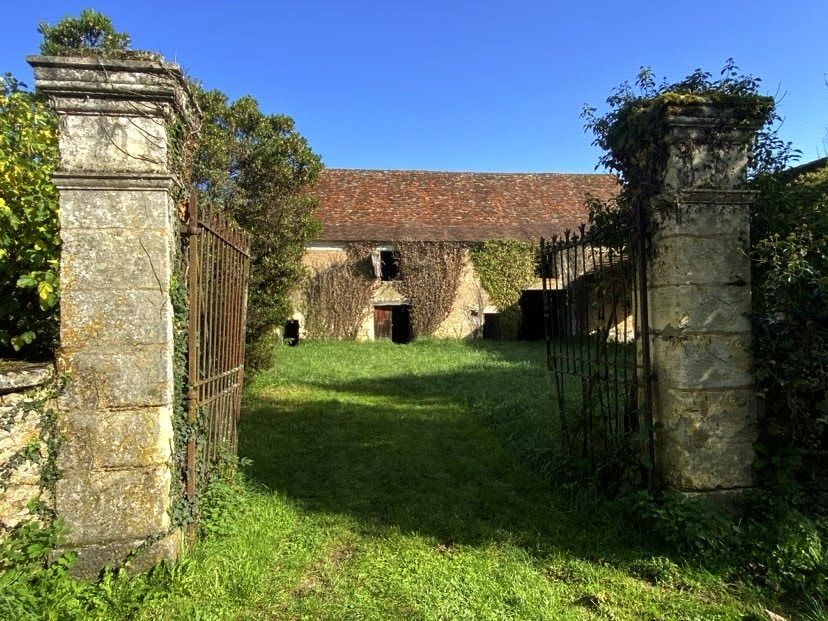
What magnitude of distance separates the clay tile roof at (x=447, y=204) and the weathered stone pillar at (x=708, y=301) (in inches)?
570

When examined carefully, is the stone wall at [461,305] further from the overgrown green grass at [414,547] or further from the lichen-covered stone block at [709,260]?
the lichen-covered stone block at [709,260]

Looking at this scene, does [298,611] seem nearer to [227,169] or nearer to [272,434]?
[272,434]

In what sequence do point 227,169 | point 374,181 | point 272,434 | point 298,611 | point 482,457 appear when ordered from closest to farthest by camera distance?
point 298,611 < point 482,457 < point 272,434 < point 227,169 < point 374,181

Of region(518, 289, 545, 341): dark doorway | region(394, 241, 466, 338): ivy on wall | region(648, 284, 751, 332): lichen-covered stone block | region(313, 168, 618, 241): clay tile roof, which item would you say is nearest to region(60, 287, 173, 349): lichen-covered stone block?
region(648, 284, 751, 332): lichen-covered stone block

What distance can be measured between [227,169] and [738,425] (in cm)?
756

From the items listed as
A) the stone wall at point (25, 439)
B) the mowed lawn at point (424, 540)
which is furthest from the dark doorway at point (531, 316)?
the stone wall at point (25, 439)

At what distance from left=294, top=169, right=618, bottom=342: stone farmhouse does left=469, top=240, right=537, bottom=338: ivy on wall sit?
10.5 inches

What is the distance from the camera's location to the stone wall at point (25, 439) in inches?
105

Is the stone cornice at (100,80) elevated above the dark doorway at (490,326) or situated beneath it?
elevated above

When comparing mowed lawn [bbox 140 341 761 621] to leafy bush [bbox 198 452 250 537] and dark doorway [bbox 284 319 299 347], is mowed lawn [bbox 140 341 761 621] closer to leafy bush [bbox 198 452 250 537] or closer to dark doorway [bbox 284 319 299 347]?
leafy bush [bbox 198 452 250 537]

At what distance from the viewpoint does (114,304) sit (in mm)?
2857

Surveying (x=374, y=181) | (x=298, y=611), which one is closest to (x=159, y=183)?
(x=298, y=611)

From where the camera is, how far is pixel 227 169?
311 inches

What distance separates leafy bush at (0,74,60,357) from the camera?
2.95 m
